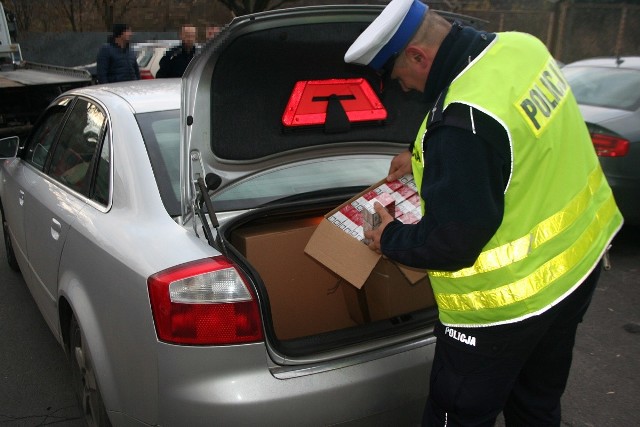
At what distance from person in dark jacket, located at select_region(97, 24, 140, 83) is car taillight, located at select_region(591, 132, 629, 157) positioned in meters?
6.27

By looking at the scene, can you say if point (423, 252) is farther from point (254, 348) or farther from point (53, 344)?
point (53, 344)

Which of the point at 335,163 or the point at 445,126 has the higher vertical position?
the point at 445,126

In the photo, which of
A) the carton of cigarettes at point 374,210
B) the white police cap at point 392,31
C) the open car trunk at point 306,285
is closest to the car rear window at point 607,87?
the open car trunk at point 306,285

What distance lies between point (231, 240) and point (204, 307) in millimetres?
643

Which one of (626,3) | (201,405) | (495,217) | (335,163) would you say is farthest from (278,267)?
(626,3)

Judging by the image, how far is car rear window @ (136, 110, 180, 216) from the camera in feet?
7.84

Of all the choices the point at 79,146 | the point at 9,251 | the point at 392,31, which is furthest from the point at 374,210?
the point at 9,251

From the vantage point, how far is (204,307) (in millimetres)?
1979

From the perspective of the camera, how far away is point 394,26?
171cm

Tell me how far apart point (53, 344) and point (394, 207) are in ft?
8.14

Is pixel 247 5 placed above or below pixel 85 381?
below

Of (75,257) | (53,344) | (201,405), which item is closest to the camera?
(201,405)

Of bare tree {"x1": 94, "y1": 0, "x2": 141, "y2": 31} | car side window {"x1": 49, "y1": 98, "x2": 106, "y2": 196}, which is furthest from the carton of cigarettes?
bare tree {"x1": 94, "y1": 0, "x2": 141, "y2": 31}

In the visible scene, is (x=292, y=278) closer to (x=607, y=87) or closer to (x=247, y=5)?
(x=607, y=87)
